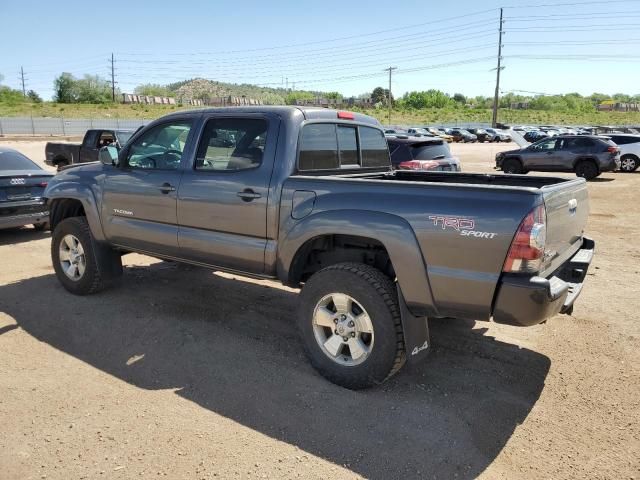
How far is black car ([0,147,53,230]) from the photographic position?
8102 millimetres

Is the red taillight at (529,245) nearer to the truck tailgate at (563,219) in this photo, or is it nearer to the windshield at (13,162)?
the truck tailgate at (563,219)

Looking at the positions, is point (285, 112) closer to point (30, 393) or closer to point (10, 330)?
point (30, 393)

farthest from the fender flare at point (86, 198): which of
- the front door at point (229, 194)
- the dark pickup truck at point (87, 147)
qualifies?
the dark pickup truck at point (87, 147)

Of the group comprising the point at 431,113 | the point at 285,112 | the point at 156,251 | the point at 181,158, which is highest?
the point at 431,113

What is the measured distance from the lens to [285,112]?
162 inches

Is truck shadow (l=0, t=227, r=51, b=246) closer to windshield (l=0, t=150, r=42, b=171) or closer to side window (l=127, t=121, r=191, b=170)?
windshield (l=0, t=150, r=42, b=171)

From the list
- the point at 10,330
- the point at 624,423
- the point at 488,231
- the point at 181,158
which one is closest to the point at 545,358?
the point at 624,423

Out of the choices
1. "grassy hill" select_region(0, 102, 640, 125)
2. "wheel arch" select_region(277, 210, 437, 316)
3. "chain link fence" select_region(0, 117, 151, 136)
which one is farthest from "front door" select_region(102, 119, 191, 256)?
"grassy hill" select_region(0, 102, 640, 125)

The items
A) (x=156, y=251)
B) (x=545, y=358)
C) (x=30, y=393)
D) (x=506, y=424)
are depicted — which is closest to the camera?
(x=506, y=424)

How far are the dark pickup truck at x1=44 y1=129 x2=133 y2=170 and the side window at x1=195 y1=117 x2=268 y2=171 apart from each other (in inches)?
369

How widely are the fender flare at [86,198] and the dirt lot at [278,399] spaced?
76 centimetres

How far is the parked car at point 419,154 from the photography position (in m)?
9.80

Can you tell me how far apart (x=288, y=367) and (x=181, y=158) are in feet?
6.87

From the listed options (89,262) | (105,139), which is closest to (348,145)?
(89,262)
